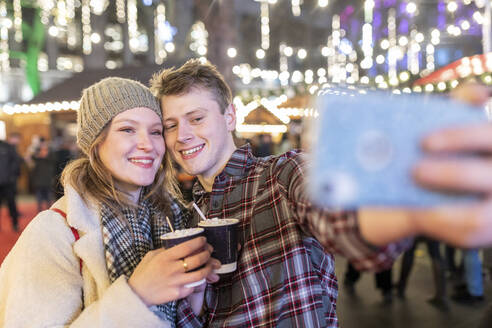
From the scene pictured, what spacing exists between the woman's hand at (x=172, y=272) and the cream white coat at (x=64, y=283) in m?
0.05

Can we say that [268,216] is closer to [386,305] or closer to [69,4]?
[386,305]

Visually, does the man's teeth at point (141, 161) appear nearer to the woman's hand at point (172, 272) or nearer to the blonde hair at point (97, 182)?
the blonde hair at point (97, 182)

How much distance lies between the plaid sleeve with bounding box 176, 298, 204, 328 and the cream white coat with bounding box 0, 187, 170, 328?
18cm

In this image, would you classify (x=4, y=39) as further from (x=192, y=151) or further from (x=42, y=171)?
(x=192, y=151)

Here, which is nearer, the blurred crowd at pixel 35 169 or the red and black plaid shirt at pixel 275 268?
the red and black plaid shirt at pixel 275 268

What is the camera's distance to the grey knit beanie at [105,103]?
151cm

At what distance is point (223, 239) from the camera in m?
1.19

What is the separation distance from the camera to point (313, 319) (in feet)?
4.05

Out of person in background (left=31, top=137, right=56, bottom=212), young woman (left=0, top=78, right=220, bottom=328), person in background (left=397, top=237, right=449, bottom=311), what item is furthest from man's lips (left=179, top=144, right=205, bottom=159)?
person in background (left=31, top=137, right=56, bottom=212)

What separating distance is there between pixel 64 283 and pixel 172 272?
1.45ft

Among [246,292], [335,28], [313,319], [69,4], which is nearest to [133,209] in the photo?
[246,292]

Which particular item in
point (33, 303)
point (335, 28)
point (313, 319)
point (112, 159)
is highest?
point (335, 28)

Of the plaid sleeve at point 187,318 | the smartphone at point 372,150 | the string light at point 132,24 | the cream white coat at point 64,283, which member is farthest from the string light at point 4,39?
the smartphone at point 372,150

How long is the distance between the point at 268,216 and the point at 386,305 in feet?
10.8
